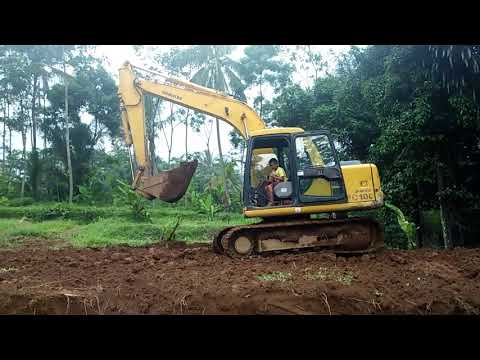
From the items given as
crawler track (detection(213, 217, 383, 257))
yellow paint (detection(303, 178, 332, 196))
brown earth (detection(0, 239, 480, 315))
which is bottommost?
brown earth (detection(0, 239, 480, 315))

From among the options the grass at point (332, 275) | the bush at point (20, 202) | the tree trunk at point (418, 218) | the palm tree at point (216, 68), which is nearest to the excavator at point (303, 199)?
the grass at point (332, 275)

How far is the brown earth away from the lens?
5344 millimetres

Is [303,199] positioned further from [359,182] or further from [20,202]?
[20,202]

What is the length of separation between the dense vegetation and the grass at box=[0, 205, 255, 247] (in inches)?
14.3

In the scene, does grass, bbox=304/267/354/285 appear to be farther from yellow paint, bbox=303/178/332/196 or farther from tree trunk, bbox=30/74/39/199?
tree trunk, bbox=30/74/39/199

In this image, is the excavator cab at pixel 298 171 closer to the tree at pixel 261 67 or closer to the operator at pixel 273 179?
the operator at pixel 273 179

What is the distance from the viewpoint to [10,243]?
11.3 metres

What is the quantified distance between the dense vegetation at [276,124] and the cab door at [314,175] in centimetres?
286

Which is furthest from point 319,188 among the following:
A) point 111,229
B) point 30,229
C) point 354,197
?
point 30,229

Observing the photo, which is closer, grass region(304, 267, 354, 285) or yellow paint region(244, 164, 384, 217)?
grass region(304, 267, 354, 285)

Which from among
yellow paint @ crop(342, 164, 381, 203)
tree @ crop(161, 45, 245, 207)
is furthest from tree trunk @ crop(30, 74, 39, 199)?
yellow paint @ crop(342, 164, 381, 203)

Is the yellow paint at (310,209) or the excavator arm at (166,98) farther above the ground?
the excavator arm at (166,98)

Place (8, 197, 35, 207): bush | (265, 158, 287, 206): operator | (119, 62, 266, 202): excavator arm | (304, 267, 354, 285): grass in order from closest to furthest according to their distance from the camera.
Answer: (304, 267, 354, 285): grass → (265, 158, 287, 206): operator → (119, 62, 266, 202): excavator arm → (8, 197, 35, 207): bush

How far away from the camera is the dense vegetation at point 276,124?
10031 mm
